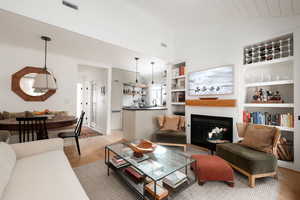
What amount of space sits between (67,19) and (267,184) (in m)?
4.13

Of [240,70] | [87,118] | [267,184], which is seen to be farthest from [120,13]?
[87,118]

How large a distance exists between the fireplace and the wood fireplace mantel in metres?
0.32

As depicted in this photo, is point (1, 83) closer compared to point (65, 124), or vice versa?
point (65, 124)

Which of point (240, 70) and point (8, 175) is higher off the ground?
point (240, 70)

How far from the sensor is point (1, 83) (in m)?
3.03

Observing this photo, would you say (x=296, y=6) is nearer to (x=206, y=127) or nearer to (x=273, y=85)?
(x=273, y=85)

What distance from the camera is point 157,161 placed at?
1721mm

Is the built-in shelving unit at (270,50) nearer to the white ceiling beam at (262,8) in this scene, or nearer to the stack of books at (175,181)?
the white ceiling beam at (262,8)

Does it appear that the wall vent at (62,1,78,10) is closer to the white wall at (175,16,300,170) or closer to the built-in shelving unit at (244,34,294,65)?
the white wall at (175,16,300,170)

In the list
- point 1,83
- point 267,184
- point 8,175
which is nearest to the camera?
point 8,175

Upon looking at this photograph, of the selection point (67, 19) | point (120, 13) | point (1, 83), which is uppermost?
point (120, 13)

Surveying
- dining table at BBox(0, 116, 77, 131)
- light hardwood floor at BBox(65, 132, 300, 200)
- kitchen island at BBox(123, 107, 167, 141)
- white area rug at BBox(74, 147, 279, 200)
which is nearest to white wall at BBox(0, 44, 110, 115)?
dining table at BBox(0, 116, 77, 131)

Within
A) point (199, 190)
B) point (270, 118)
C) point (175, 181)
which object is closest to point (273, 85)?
point (270, 118)

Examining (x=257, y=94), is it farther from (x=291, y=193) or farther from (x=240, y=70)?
(x=291, y=193)
